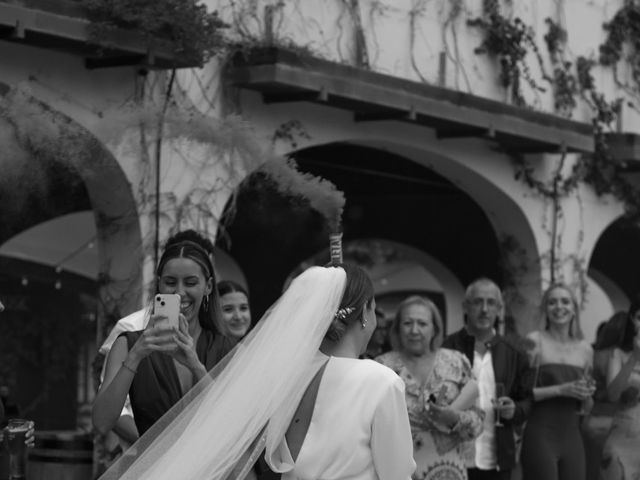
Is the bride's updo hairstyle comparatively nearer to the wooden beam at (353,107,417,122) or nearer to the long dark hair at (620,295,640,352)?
the long dark hair at (620,295,640,352)

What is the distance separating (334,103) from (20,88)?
5.10 metres

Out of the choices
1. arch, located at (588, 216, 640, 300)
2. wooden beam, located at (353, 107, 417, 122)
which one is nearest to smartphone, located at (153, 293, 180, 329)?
wooden beam, located at (353, 107, 417, 122)

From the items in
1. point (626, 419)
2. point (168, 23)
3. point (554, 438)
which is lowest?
point (554, 438)

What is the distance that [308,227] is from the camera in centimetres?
1720

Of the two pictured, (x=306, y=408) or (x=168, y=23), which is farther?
(x=168, y=23)

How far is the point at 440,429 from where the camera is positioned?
28.5 feet

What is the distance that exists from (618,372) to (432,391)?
172 centimetres

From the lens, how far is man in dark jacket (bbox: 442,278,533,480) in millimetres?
9438

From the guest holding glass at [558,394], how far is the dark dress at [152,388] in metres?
4.43

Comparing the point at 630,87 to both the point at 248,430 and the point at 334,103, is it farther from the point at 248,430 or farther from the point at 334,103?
the point at 248,430

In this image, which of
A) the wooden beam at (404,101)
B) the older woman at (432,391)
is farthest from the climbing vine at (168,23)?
the older woman at (432,391)

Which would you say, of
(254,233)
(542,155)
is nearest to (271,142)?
(542,155)

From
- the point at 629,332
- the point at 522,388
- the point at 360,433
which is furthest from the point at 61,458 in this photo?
the point at 360,433

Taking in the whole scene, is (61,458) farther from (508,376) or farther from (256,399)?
(256,399)
